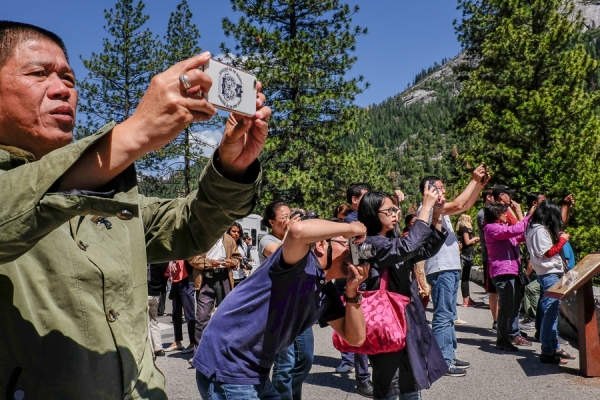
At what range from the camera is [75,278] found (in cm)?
139

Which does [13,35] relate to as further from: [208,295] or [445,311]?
[208,295]

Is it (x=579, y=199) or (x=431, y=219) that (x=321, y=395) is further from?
(x=579, y=199)

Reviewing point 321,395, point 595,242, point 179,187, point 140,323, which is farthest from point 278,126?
point 140,323

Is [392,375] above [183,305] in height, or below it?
above

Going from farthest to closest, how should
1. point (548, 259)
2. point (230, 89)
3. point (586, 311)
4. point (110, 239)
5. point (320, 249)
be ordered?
1. point (548, 259)
2. point (586, 311)
3. point (320, 249)
4. point (110, 239)
5. point (230, 89)

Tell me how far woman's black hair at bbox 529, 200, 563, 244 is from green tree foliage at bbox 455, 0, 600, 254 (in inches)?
411

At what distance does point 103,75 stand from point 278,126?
30.0 ft

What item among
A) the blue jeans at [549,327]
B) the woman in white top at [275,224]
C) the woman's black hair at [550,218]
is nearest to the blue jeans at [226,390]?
the woman in white top at [275,224]

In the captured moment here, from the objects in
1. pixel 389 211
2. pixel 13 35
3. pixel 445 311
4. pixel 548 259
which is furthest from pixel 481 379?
pixel 13 35

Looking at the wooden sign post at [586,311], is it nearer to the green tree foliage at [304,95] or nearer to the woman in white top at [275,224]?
the woman in white top at [275,224]

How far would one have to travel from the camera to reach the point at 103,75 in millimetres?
26781

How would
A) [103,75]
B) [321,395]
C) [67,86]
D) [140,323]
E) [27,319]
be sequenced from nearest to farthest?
[27,319]
[67,86]
[140,323]
[321,395]
[103,75]

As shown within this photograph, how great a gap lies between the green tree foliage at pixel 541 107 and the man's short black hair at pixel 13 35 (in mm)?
17724

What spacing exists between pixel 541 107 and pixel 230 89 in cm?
2097
